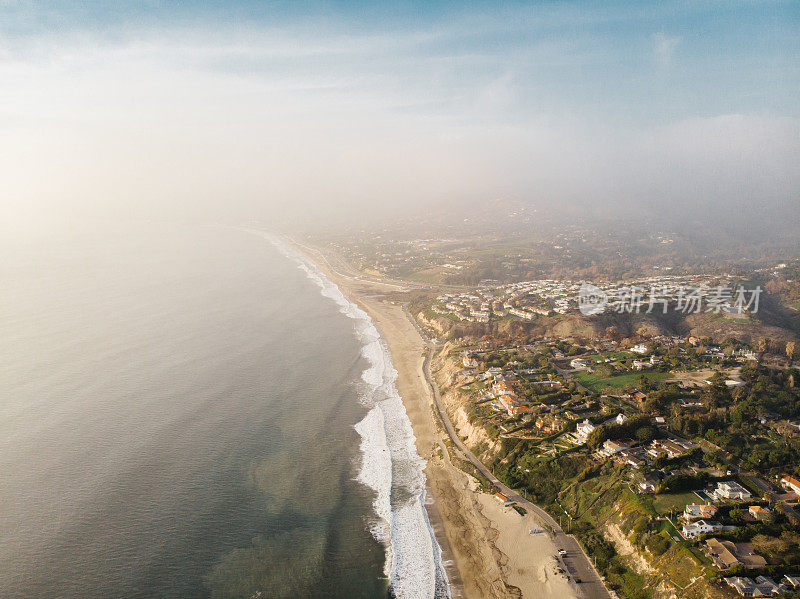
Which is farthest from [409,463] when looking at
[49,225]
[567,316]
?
[49,225]

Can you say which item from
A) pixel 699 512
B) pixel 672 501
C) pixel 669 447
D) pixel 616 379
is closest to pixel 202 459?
pixel 672 501

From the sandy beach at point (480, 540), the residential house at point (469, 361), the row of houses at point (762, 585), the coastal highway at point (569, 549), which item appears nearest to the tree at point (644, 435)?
the coastal highway at point (569, 549)

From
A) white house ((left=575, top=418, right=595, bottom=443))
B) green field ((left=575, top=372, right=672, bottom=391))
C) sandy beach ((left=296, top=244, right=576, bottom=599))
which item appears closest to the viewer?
sandy beach ((left=296, top=244, right=576, bottom=599))

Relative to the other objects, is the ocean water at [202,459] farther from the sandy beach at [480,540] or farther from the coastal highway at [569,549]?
the coastal highway at [569,549]

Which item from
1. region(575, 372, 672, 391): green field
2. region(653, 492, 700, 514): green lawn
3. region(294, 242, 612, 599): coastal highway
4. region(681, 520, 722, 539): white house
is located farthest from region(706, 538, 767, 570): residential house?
region(575, 372, 672, 391): green field

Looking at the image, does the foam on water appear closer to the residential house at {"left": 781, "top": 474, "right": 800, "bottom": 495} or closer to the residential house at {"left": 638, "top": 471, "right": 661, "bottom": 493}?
the residential house at {"left": 638, "top": 471, "right": 661, "bottom": 493}

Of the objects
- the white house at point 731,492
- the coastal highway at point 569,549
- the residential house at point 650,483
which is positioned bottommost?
the coastal highway at point 569,549

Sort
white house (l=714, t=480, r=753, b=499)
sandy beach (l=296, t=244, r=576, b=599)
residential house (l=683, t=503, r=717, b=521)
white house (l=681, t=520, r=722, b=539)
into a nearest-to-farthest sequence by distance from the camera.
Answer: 1. white house (l=681, t=520, r=722, b=539)
2. sandy beach (l=296, t=244, r=576, b=599)
3. residential house (l=683, t=503, r=717, b=521)
4. white house (l=714, t=480, r=753, b=499)
